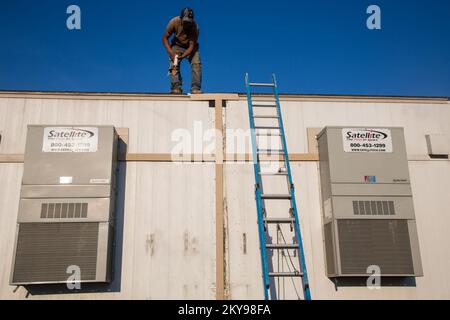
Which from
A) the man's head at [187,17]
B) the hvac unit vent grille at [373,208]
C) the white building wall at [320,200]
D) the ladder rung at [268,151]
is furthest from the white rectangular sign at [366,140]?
the man's head at [187,17]

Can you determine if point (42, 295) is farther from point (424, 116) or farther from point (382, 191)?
point (424, 116)

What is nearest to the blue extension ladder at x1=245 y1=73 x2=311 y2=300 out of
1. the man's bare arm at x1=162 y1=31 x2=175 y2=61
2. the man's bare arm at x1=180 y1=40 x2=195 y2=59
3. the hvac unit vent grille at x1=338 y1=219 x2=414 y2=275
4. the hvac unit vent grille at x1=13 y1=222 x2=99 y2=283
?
the hvac unit vent grille at x1=338 y1=219 x2=414 y2=275

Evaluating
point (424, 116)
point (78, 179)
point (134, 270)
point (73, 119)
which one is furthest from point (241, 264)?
point (424, 116)

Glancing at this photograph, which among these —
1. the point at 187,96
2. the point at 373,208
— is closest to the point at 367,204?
the point at 373,208

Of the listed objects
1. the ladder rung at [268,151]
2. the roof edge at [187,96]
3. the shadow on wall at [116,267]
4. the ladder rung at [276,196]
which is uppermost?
the roof edge at [187,96]

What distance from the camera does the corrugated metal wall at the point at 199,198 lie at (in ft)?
22.1

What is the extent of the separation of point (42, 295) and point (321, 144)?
4.54 m

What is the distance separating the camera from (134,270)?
6723 mm

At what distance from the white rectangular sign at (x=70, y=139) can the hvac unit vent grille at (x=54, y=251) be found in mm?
1068

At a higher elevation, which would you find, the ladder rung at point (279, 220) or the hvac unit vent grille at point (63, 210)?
the hvac unit vent grille at point (63, 210)

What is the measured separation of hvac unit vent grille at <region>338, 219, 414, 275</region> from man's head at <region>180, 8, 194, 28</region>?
15.3ft

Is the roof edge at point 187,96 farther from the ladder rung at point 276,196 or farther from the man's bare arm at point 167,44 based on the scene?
the ladder rung at point 276,196

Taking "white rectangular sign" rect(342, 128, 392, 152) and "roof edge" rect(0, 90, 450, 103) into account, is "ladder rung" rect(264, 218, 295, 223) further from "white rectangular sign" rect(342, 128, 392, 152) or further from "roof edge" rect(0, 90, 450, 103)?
"roof edge" rect(0, 90, 450, 103)

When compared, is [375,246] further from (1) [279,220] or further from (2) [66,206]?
(2) [66,206]
